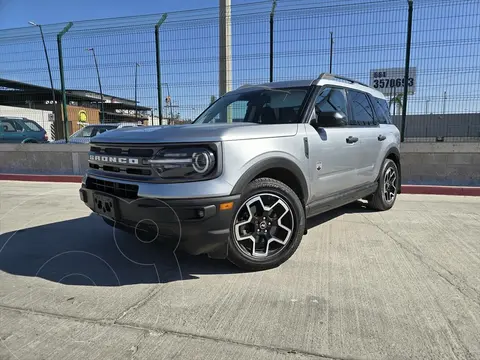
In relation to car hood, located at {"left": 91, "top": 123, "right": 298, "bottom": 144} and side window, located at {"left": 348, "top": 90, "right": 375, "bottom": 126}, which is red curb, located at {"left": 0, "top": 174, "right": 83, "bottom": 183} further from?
side window, located at {"left": 348, "top": 90, "right": 375, "bottom": 126}

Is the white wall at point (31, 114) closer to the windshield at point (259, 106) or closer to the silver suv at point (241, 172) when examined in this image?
the windshield at point (259, 106)

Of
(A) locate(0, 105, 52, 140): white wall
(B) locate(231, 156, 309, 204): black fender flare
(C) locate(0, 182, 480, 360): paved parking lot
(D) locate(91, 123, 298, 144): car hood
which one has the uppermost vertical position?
(A) locate(0, 105, 52, 140): white wall

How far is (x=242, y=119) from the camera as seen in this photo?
4.44m

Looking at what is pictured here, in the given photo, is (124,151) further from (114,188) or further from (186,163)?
(186,163)

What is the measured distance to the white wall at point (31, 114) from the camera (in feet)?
48.1

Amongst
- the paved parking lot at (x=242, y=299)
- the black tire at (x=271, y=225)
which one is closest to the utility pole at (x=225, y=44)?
the paved parking lot at (x=242, y=299)

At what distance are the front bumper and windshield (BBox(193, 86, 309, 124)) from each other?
4.70 ft

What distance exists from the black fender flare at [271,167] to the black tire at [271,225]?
101 mm

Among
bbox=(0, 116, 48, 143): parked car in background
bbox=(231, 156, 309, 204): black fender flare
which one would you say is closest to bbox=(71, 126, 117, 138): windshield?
bbox=(0, 116, 48, 143): parked car in background

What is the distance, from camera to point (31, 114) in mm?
15031

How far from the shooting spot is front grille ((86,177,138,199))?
9.86 feet

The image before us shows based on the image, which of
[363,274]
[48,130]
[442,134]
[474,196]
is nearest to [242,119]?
Answer: [363,274]

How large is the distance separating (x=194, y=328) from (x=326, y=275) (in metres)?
1.41

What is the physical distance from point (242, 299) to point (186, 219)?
2.56 feet
